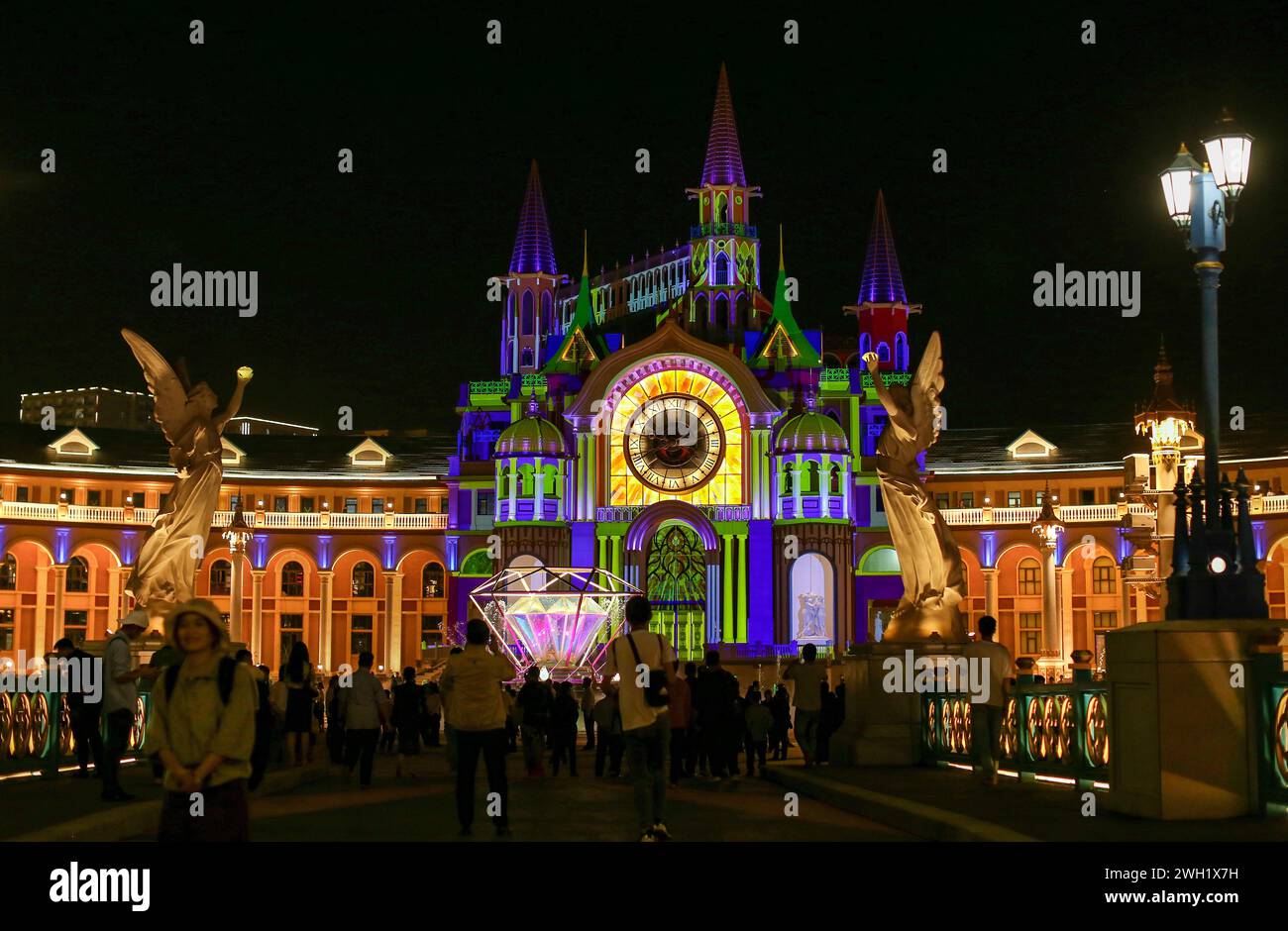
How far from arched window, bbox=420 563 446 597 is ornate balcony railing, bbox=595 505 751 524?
14.2 meters

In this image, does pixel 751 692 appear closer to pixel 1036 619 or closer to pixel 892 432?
pixel 892 432

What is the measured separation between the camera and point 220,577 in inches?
3204

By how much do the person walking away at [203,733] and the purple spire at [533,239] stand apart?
74.3 meters

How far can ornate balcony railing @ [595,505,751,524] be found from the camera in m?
69.5

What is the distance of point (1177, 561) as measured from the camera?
16.9 meters

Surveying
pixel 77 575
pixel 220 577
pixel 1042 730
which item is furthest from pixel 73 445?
pixel 1042 730

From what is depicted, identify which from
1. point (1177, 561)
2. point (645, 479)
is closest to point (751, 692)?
point (1177, 561)

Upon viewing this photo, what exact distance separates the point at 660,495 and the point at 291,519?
18.5 m

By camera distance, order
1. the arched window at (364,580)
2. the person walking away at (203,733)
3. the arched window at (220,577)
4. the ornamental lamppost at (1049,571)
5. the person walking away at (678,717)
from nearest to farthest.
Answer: the person walking away at (203,733) → the person walking away at (678,717) → the ornamental lamppost at (1049,571) → the arched window at (220,577) → the arched window at (364,580)

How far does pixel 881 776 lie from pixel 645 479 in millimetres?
50866

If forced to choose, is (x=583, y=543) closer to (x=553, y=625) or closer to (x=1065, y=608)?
(x=553, y=625)

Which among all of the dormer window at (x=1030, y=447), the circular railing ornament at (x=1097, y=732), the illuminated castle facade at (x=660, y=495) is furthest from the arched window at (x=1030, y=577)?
the circular railing ornament at (x=1097, y=732)

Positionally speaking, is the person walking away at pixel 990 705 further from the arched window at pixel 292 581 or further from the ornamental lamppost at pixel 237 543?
the arched window at pixel 292 581

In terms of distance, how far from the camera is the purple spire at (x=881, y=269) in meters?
81.8
